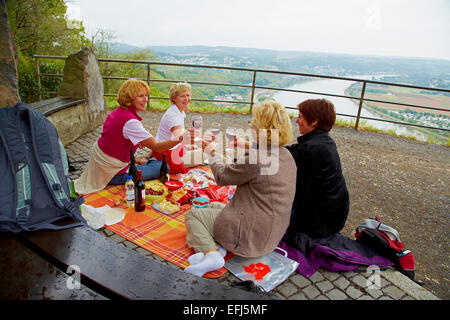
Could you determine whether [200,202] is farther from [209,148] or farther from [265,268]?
[265,268]

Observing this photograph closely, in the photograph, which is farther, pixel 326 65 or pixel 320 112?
pixel 326 65

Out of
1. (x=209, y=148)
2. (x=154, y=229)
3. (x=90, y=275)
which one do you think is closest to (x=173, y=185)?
(x=154, y=229)

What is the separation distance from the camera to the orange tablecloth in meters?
3.01

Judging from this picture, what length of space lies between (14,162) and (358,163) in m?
6.22

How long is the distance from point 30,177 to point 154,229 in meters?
1.60

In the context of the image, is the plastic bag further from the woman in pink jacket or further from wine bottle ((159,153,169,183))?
wine bottle ((159,153,169,183))

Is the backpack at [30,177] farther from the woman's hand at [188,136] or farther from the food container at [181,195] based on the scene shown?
the food container at [181,195]

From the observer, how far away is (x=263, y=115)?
263 cm

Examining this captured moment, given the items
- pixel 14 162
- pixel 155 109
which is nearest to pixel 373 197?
pixel 14 162

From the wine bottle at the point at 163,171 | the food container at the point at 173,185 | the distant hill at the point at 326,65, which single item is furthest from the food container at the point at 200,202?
the distant hill at the point at 326,65

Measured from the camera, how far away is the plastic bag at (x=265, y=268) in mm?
2744

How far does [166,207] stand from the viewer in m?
3.70

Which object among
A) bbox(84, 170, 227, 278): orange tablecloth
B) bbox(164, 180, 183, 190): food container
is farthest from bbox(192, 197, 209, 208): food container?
bbox(164, 180, 183, 190): food container

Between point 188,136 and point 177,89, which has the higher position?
point 177,89
